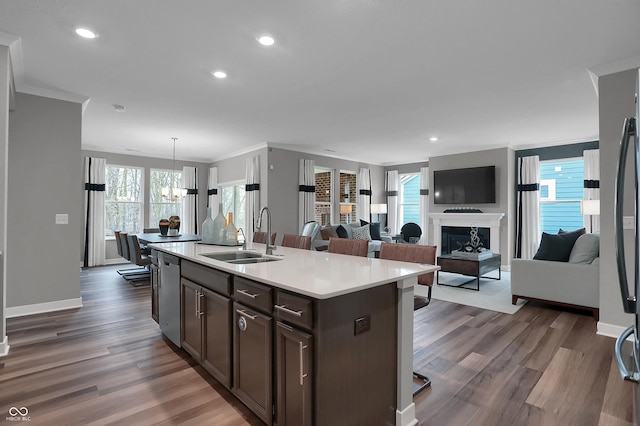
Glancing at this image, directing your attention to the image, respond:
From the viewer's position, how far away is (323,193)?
8.52m

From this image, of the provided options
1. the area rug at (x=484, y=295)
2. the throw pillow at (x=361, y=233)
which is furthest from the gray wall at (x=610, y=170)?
the throw pillow at (x=361, y=233)

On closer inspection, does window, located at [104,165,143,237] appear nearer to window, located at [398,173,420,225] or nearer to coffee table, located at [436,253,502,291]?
window, located at [398,173,420,225]

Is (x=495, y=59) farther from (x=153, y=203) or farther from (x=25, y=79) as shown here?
(x=153, y=203)

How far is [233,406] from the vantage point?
6.81 ft

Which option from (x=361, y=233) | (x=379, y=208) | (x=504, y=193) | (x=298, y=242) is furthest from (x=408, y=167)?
(x=298, y=242)

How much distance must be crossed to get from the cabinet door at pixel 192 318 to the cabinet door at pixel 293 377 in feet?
3.22

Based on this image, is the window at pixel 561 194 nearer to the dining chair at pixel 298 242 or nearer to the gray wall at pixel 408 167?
the gray wall at pixel 408 167

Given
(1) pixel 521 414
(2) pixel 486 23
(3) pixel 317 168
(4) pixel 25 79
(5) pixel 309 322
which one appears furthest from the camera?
(3) pixel 317 168

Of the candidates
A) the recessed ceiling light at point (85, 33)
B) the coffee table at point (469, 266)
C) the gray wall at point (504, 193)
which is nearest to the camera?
the recessed ceiling light at point (85, 33)

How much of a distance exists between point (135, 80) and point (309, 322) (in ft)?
11.3

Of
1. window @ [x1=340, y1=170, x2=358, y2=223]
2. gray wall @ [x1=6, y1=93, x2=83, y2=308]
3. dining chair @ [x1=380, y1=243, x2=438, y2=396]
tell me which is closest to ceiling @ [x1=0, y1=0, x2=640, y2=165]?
gray wall @ [x1=6, y1=93, x2=83, y2=308]

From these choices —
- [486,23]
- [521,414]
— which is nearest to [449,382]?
[521,414]

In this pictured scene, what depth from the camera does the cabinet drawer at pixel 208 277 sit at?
6.88 ft

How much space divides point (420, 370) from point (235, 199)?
6.69 meters
